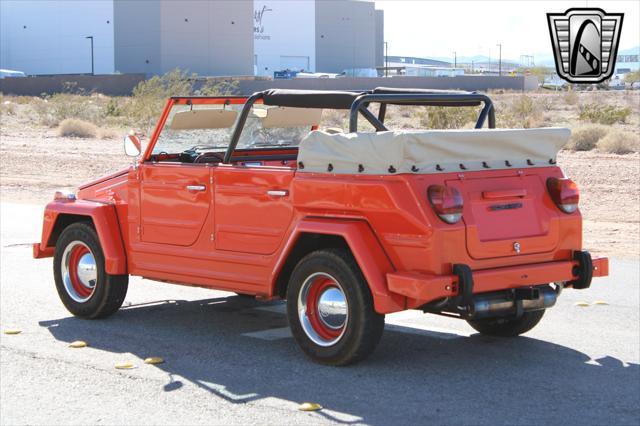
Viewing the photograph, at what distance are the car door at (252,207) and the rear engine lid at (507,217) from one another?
1252 millimetres

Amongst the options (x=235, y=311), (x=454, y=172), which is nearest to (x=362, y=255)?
(x=454, y=172)

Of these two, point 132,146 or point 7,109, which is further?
point 7,109

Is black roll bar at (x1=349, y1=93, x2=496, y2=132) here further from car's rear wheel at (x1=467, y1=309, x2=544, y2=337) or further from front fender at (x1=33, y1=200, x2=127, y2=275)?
front fender at (x1=33, y1=200, x2=127, y2=275)

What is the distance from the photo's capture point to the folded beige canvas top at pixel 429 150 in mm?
6758

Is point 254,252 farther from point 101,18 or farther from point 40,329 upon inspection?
point 101,18

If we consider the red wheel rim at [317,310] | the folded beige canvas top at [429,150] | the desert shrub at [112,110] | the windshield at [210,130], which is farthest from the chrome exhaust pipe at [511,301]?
the desert shrub at [112,110]

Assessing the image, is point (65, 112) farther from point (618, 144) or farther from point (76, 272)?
point (76, 272)

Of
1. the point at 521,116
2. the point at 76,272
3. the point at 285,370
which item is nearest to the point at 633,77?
the point at 521,116

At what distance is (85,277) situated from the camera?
29.3 ft

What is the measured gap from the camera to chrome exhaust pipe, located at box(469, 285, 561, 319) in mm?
6809

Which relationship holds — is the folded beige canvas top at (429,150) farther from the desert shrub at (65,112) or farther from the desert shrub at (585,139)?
the desert shrub at (65,112)

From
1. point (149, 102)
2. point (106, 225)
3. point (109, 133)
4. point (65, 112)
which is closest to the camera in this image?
point (106, 225)

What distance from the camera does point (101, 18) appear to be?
94375 mm

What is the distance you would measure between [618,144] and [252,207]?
22.8m
